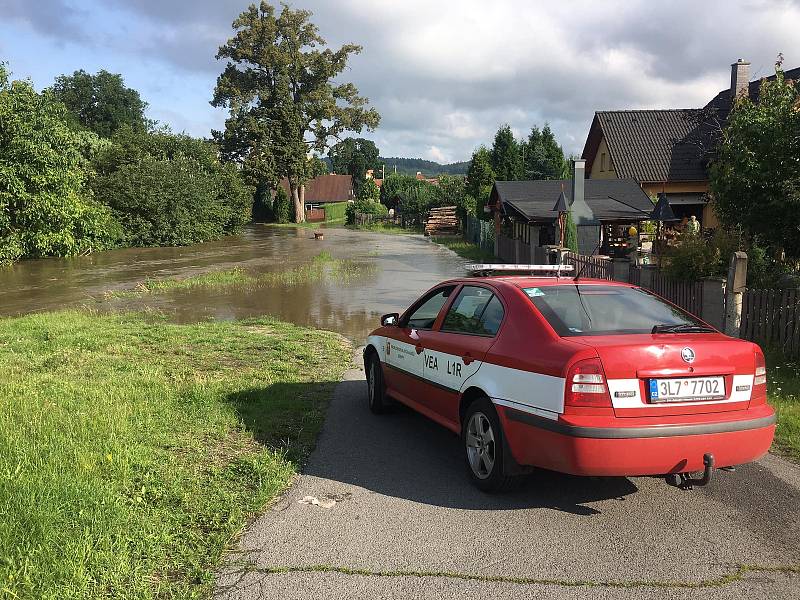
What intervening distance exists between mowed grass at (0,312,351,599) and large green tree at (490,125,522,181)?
4919 cm

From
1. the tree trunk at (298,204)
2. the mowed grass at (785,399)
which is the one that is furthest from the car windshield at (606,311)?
the tree trunk at (298,204)

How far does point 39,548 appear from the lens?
3.58 m

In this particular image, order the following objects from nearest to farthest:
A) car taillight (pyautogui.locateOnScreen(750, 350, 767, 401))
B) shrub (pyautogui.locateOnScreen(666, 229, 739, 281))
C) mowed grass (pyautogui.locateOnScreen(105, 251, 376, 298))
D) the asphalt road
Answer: the asphalt road < car taillight (pyautogui.locateOnScreen(750, 350, 767, 401)) < shrub (pyautogui.locateOnScreen(666, 229, 739, 281)) < mowed grass (pyautogui.locateOnScreen(105, 251, 376, 298))

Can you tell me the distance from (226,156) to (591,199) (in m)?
46.5

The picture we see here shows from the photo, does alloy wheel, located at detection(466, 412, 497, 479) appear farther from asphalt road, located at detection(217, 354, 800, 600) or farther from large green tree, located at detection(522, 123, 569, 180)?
large green tree, located at detection(522, 123, 569, 180)

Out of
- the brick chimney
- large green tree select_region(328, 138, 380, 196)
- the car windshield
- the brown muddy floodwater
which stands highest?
large green tree select_region(328, 138, 380, 196)

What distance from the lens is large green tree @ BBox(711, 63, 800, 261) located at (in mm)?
10633

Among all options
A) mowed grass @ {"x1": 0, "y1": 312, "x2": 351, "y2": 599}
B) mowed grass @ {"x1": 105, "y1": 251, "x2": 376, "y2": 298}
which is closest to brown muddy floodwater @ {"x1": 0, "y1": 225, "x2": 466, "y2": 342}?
mowed grass @ {"x1": 105, "y1": 251, "x2": 376, "y2": 298}

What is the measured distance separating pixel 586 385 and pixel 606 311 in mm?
901

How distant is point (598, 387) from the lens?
4082 mm

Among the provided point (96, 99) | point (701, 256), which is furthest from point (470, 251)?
point (96, 99)

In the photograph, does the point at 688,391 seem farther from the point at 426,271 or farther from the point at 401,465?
the point at 426,271

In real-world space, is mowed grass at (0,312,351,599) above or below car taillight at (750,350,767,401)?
below

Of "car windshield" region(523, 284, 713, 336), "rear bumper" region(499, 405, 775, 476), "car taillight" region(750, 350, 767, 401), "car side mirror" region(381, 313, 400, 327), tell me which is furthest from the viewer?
"car side mirror" region(381, 313, 400, 327)
